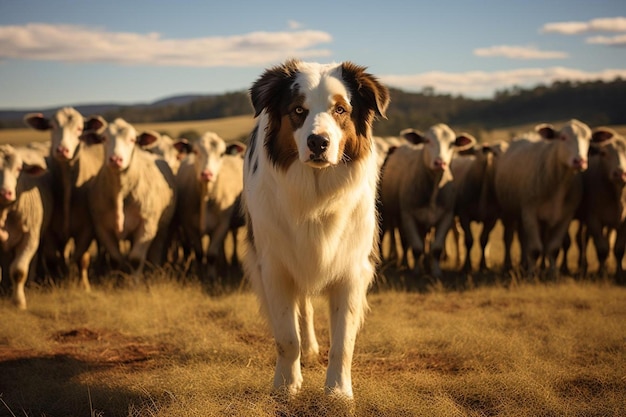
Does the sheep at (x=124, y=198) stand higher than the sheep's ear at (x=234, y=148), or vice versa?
the sheep's ear at (x=234, y=148)

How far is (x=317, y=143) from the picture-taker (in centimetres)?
463

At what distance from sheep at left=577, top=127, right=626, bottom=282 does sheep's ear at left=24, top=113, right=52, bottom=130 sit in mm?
Result: 8202

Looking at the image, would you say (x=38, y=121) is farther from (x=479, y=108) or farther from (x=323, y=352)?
(x=479, y=108)

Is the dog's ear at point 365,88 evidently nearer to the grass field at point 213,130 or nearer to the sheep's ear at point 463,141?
the sheep's ear at point 463,141

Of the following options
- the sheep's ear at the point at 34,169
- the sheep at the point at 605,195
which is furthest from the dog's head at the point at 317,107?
the sheep at the point at 605,195

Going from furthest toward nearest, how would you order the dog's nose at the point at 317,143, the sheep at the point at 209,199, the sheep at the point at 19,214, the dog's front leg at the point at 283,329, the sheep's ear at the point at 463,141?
the sheep's ear at the point at 463,141, the sheep at the point at 209,199, the sheep at the point at 19,214, the dog's front leg at the point at 283,329, the dog's nose at the point at 317,143

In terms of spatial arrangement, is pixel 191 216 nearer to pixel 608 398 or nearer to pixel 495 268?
pixel 495 268

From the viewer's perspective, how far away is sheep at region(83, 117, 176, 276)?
31.5ft

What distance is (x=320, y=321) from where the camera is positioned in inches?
327

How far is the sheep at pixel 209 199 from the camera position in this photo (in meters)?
10.7

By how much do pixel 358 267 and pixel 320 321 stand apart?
2998mm

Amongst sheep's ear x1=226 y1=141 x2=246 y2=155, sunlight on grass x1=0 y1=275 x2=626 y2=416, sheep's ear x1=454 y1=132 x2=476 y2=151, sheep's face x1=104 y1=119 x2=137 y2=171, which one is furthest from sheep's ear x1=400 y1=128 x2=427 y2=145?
sheep's face x1=104 y1=119 x2=137 y2=171

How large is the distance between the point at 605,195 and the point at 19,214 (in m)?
8.48

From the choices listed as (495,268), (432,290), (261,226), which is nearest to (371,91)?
(261,226)
